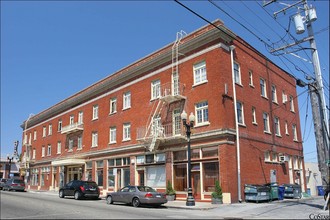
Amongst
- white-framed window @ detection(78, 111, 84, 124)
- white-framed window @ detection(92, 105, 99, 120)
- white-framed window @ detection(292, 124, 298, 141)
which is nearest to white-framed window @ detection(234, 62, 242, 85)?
white-framed window @ detection(292, 124, 298, 141)

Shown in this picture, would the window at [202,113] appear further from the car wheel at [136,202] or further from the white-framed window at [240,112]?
the car wheel at [136,202]

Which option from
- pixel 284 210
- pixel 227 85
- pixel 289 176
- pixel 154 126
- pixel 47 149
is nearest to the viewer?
pixel 284 210

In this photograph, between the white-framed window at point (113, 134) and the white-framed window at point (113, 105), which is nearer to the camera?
the white-framed window at point (113, 134)

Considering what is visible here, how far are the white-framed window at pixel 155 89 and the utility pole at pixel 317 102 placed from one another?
11924 millimetres

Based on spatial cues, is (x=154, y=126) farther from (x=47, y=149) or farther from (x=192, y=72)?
(x=47, y=149)

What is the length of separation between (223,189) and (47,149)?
107 feet

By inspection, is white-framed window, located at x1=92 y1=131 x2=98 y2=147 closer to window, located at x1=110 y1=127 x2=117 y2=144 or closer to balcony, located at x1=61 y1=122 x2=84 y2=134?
balcony, located at x1=61 y1=122 x2=84 y2=134

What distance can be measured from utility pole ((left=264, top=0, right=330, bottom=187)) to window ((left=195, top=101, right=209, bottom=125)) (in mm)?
6980

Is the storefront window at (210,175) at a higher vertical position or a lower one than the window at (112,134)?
lower

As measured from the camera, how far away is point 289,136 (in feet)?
98.3

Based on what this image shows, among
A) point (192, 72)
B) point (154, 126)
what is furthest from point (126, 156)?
point (192, 72)

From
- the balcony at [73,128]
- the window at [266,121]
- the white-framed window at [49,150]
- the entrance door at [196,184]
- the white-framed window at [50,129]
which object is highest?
the white-framed window at [50,129]

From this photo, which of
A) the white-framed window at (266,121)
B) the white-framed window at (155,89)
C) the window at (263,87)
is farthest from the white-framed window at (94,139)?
the window at (263,87)

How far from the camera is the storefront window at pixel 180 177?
2338cm
